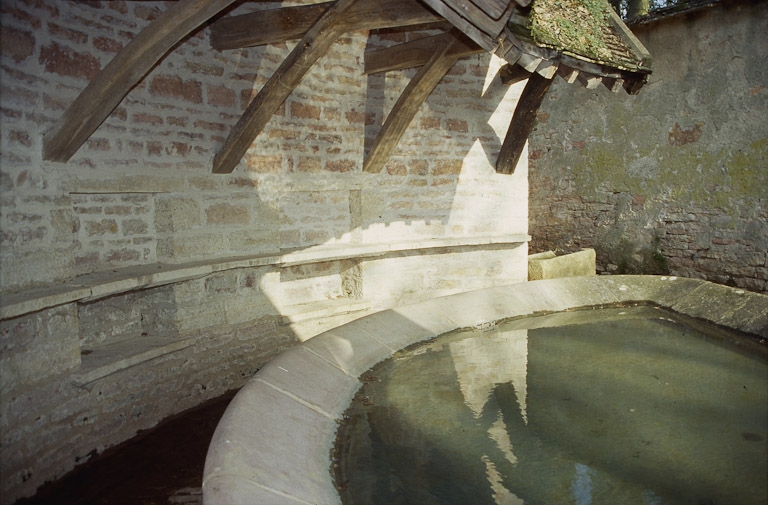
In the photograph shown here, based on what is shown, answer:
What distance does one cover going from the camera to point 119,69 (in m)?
2.76

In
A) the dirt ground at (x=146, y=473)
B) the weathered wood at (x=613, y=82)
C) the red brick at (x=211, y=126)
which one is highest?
the weathered wood at (x=613, y=82)

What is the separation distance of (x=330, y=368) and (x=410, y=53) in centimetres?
249

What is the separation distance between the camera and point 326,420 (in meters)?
2.40

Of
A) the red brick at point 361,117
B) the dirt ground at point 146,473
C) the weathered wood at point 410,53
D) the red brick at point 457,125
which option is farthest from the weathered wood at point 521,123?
the dirt ground at point 146,473

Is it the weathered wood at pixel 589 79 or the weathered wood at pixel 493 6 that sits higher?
the weathered wood at pixel 493 6

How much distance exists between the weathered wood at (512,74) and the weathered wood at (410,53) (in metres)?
0.78

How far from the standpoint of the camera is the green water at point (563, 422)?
1935 mm

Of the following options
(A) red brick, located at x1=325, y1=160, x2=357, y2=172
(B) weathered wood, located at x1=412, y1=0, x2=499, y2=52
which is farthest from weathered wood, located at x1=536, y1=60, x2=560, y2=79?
(A) red brick, located at x1=325, y1=160, x2=357, y2=172

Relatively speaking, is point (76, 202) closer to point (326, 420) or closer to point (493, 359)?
point (326, 420)

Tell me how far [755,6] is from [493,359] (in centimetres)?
411

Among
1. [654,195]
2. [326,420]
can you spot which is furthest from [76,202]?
[654,195]

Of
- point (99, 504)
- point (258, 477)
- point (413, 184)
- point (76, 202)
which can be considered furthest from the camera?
point (413, 184)

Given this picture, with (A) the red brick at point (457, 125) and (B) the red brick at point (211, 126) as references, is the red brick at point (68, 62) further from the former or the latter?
(A) the red brick at point (457, 125)

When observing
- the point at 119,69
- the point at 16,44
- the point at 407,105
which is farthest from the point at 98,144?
the point at 407,105
